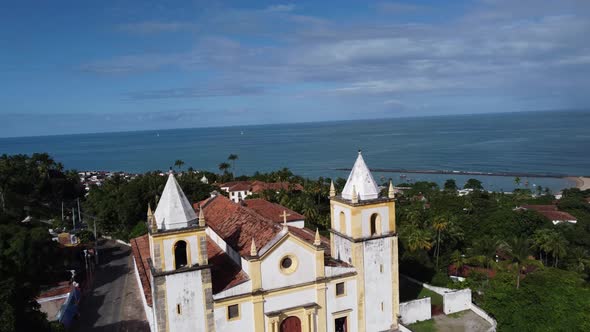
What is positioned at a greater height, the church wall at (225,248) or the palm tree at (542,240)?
the church wall at (225,248)

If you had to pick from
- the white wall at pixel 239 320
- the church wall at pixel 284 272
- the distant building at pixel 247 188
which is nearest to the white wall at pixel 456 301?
the church wall at pixel 284 272

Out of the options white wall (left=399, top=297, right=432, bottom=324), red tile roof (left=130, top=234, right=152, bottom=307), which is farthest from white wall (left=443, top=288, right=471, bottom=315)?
red tile roof (left=130, top=234, right=152, bottom=307)

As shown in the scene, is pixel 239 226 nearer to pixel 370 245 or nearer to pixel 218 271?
pixel 218 271

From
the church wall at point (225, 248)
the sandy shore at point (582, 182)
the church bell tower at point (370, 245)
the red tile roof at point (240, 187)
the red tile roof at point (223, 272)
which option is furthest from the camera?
the sandy shore at point (582, 182)

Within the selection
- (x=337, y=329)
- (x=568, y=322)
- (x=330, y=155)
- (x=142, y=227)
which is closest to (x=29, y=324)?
(x=337, y=329)

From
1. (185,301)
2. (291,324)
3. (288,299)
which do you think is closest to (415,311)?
(291,324)

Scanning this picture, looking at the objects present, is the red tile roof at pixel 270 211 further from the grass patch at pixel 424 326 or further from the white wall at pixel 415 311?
the grass patch at pixel 424 326
